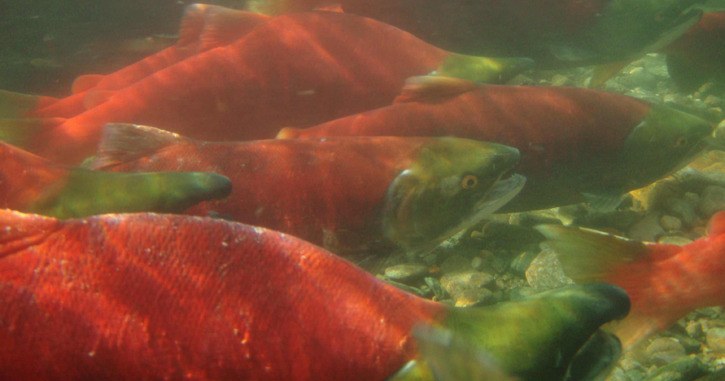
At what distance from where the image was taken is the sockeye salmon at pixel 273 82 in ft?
13.3

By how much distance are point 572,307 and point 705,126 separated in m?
3.26

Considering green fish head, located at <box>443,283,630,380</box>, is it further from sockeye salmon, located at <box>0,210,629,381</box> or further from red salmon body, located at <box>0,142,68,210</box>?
red salmon body, located at <box>0,142,68,210</box>

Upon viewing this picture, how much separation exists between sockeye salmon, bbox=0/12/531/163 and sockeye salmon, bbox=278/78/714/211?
2.08 feet

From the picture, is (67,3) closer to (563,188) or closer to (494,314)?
(563,188)

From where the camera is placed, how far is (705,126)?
402cm

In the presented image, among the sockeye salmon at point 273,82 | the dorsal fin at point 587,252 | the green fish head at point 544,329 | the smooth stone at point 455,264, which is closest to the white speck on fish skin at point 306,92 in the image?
the sockeye salmon at point 273,82

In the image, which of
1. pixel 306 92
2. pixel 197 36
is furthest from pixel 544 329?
pixel 197 36

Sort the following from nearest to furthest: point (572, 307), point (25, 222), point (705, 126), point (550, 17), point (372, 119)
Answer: point (25, 222), point (572, 307), point (372, 119), point (705, 126), point (550, 17)

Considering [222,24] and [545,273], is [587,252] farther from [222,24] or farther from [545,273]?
[222,24]

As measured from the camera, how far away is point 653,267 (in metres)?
2.69

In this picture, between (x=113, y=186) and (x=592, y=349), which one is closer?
(x=592, y=349)

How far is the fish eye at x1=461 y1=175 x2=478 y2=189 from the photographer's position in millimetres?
3123

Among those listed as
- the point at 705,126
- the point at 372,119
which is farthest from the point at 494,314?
the point at 705,126

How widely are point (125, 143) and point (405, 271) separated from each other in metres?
2.08
